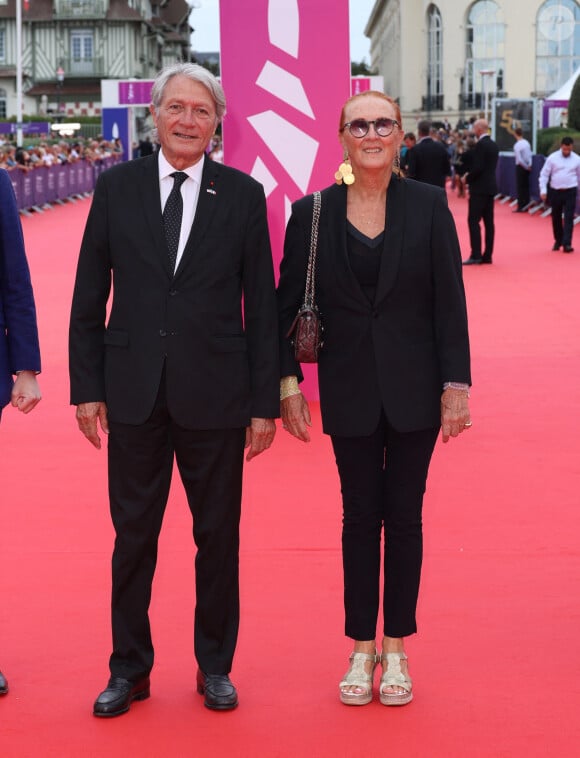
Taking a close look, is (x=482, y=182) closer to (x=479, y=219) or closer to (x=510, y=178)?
(x=479, y=219)

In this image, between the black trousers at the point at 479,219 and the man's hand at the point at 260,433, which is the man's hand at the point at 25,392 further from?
the black trousers at the point at 479,219

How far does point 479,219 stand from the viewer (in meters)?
18.7

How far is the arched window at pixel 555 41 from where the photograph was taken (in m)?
81.8

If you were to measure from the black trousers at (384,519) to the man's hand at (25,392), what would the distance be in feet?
3.12

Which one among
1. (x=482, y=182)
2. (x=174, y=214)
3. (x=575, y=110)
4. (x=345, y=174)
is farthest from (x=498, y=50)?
(x=174, y=214)

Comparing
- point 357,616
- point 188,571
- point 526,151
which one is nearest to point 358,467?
point 357,616

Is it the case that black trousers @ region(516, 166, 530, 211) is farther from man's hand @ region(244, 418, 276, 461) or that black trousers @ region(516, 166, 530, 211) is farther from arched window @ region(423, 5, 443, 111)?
arched window @ region(423, 5, 443, 111)

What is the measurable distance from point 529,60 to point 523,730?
81473mm

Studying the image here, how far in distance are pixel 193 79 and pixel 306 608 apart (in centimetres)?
210

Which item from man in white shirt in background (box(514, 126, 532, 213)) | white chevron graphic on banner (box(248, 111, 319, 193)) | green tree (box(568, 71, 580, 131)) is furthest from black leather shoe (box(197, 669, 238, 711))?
green tree (box(568, 71, 580, 131))

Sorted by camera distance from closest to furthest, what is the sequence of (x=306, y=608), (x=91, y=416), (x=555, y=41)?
(x=91, y=416) < (x=306, y=608) < (x=555, y=41)

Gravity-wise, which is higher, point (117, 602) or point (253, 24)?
point (253, 24)

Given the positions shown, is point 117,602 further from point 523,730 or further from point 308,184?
point 308,184

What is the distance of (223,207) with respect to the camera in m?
4.02
